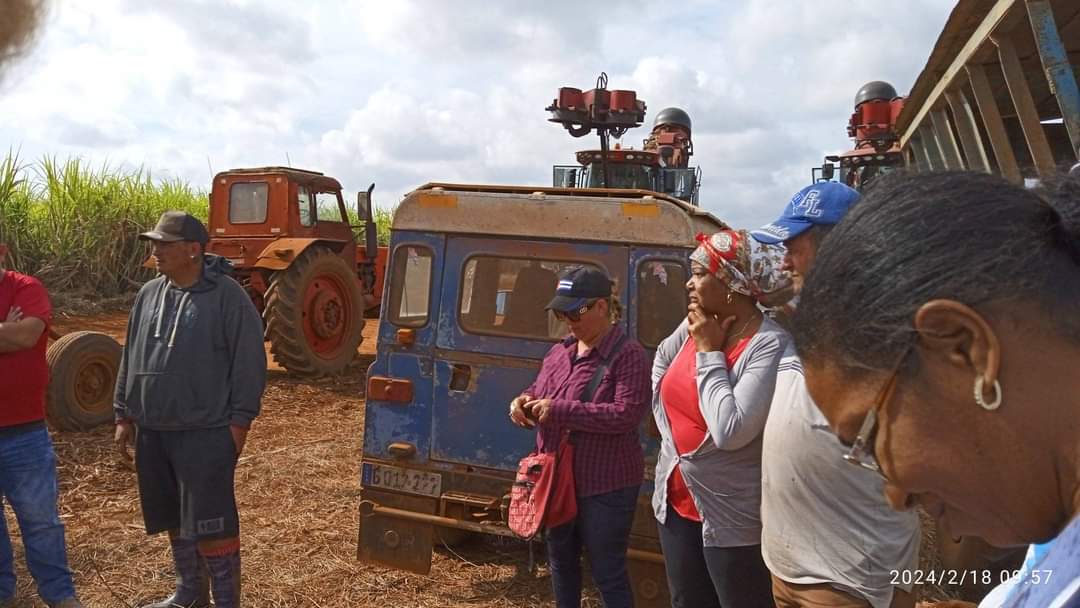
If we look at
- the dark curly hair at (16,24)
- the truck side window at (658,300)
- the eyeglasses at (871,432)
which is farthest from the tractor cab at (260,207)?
the eyeglasses at (871,432)

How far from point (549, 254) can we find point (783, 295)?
5.01ft

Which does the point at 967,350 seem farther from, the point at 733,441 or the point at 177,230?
the point at 177,230

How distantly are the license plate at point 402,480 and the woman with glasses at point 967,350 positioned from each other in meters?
3.35

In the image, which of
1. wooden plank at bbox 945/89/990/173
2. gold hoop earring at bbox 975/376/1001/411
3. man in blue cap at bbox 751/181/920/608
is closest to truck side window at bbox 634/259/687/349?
man in blue cap at bbox 751/181/920/608

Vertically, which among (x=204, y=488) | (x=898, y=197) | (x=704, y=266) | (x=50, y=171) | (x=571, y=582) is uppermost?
(x=50, y=171)

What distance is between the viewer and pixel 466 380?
4.12 metres

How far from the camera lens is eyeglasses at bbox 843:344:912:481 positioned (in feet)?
2.99

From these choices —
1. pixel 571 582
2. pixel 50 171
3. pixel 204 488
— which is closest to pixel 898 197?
pixel 571 582

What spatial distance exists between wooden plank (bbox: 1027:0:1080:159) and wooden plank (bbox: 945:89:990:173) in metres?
1.23

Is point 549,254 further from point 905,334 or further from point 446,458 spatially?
point 905,334

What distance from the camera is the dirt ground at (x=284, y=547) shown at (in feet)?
14.0

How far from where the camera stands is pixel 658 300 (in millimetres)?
3785

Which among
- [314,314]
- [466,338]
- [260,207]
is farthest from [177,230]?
[260,207]

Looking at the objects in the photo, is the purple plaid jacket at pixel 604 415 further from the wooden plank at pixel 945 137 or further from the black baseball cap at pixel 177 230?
the wooden plank at pixel 945 137
